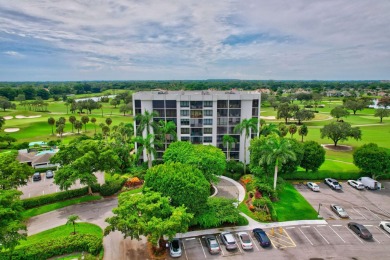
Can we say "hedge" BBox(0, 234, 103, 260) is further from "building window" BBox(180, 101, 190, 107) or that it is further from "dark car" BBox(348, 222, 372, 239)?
"building window" BBox(180, 101, 190, 107)

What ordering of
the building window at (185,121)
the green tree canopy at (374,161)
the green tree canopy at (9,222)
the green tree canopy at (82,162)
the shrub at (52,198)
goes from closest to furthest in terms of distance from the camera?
the green tree canopy at (9,222) < the green tree canopy at (82,162) < the shrub at (52,198) < the green tree canopy at (374,161) < the building window at (185,121)

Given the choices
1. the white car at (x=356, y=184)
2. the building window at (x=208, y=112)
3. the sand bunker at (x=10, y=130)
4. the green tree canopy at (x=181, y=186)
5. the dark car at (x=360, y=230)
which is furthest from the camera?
the sand bunker at (x=10, y=130)

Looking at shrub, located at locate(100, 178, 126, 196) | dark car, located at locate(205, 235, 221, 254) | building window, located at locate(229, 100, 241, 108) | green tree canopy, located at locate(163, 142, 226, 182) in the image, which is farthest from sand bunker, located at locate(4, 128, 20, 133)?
dark car, located at locate(205, 235, 221, 254)

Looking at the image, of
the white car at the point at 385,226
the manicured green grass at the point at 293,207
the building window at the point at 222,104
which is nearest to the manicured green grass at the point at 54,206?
the manicured green grass at the point at 293,207

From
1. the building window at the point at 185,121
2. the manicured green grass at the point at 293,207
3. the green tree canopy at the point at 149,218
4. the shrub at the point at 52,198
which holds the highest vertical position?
the building window at the point at 185,121

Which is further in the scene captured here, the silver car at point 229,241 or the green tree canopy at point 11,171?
the green tree canopy at point 11,171

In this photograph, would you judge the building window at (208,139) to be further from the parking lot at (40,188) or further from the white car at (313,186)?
the parking lot at (40,188)
